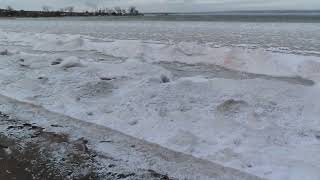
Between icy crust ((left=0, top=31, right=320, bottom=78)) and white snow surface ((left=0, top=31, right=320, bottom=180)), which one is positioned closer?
white snow surface ((left=0, top=31, right=320, bottom=180))

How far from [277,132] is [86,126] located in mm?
3014

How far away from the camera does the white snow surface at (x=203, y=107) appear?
232 inches

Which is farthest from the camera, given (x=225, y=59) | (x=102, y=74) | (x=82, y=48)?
(x=82, y=48)

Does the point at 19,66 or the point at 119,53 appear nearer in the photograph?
the point at 19,66

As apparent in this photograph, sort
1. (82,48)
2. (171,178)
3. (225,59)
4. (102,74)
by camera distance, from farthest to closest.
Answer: (82,48), (225,59), (102,74), (171,178)

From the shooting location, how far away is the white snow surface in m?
5.88

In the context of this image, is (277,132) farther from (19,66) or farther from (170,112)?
(19,66)

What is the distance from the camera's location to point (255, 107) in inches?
304

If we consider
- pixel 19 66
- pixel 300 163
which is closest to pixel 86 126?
pixel 300 163

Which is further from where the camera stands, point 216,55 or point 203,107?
point 216,55

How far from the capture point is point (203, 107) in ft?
26.0

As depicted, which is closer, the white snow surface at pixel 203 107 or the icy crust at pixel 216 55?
the white snow surface at pixel 203 107

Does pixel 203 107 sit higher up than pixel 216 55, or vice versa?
pixel 203 107

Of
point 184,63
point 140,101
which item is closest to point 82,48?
point 184,63
